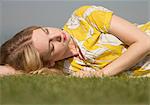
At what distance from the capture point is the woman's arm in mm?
3875

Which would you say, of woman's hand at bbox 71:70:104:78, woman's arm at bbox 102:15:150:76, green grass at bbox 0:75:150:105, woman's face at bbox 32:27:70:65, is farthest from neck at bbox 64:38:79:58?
green grass at bbox 0:75:150:105

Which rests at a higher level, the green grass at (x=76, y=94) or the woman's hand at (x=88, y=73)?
the green grass at (x=76, y=94)

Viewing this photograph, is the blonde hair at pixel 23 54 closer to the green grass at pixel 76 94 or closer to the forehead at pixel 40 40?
the forehead at pixel 40 40

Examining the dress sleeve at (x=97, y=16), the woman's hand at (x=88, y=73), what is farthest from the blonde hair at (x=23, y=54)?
the dress sleeve at (x=97, y=16)

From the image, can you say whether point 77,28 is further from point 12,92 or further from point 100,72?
point 12,92

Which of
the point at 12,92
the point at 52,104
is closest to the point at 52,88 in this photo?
the point at 12,92

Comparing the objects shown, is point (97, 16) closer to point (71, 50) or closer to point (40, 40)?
point (71, 50)

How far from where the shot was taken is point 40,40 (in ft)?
13.0

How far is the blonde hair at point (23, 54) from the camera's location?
402 centimetres

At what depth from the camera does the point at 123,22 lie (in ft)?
13.2

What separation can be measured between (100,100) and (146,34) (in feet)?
6.80

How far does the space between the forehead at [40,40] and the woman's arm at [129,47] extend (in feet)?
2.08

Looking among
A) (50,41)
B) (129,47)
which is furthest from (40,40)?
(129,47)

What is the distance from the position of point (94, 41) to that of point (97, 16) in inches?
10.5
